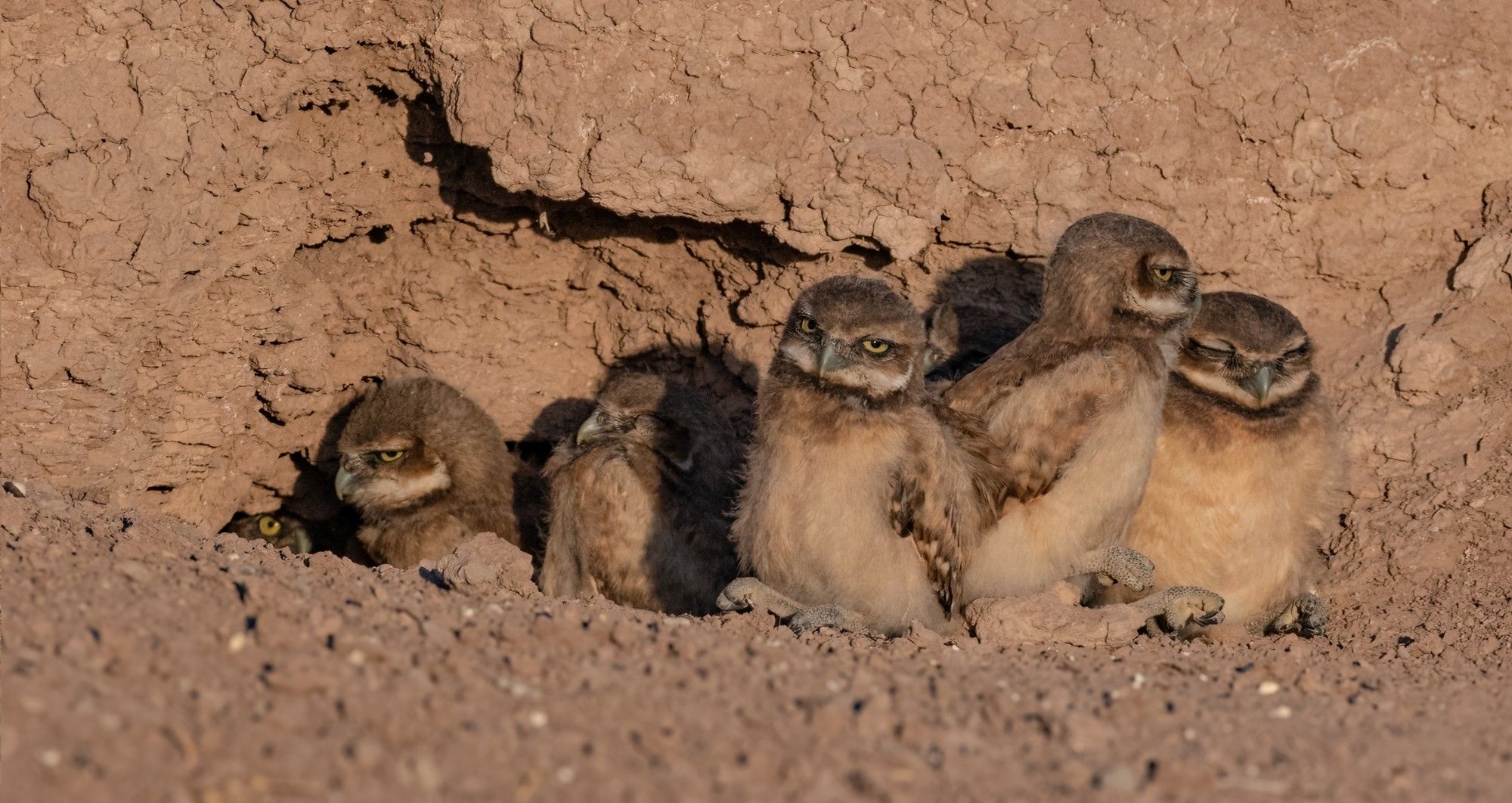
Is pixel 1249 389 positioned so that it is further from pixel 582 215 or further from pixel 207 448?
pixel 207 448

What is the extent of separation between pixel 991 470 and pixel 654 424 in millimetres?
1584

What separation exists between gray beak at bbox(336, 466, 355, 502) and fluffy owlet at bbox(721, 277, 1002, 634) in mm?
2375

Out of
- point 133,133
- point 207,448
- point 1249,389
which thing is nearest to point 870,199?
point 1249,389

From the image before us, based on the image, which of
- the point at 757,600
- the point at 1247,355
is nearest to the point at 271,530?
the point at 757,600

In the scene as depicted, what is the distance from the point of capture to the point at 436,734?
3115 mm

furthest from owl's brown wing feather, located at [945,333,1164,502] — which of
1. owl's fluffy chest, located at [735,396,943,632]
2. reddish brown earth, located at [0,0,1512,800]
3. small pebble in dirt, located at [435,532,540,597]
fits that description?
small pebble in dirt, located at [435,532,540,597]

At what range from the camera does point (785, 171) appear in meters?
6.04

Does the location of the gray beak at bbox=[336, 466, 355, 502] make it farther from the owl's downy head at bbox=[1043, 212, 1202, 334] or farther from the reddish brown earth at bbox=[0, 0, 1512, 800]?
the owl's downy head at bbox=[1043, 212, 1202, 334]

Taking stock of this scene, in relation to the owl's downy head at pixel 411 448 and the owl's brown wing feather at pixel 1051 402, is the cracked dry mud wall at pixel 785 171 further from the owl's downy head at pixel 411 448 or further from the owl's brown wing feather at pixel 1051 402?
the owl's brown wing feather at pixel 1051 402

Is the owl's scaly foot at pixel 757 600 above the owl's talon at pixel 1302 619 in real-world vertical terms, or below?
below

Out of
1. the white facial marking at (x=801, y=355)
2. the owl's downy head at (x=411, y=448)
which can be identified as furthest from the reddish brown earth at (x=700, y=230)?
the white facial marking at (x=801, y=355)

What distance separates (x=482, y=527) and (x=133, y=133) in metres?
2.40

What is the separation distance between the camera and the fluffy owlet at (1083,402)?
536cm

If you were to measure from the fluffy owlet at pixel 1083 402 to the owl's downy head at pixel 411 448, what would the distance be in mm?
2482
